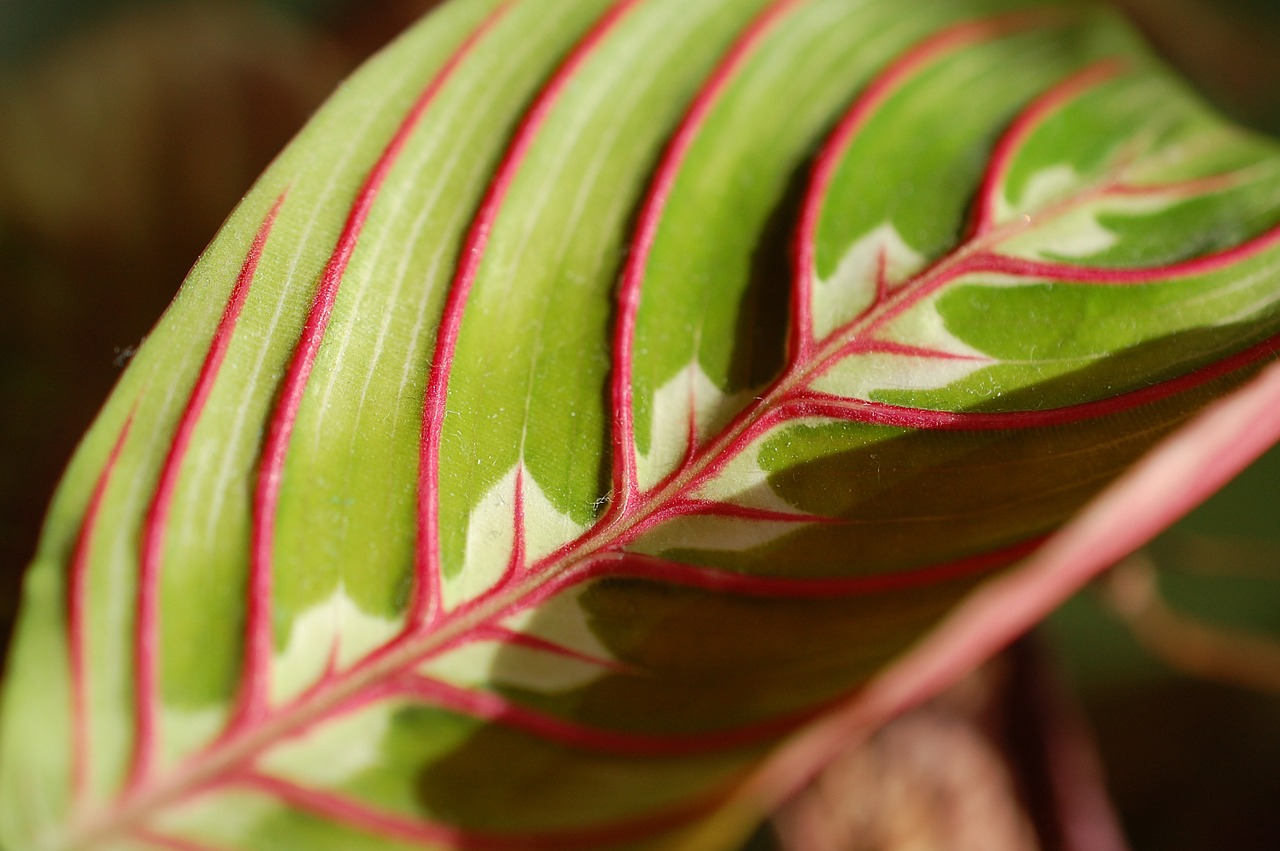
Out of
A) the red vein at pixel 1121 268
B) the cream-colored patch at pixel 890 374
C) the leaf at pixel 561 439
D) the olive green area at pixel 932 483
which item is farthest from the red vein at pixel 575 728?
the red vein at pixel 1121 268

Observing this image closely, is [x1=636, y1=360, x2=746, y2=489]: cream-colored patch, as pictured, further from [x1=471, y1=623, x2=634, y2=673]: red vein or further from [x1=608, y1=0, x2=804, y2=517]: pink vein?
[x1=471, y1=623, x2=634, y2=673]: red vein

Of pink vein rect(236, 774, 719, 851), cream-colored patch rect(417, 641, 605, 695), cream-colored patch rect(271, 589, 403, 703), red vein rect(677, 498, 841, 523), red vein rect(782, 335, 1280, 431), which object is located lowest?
pink vein rect(236, 774, 719, 851)

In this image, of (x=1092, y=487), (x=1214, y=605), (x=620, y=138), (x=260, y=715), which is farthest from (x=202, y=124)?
(x=1214, y=605)

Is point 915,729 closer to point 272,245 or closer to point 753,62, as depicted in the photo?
point 753,62

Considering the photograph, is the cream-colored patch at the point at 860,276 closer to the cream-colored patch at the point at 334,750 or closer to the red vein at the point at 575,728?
the red vein at the point at 575,728

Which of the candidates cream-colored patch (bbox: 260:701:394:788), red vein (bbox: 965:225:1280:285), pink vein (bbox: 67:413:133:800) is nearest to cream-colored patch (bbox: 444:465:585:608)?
cream-colored patch (bbox: 260:701:394:788)

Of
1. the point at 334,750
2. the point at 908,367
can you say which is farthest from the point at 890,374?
the point at 334,750
